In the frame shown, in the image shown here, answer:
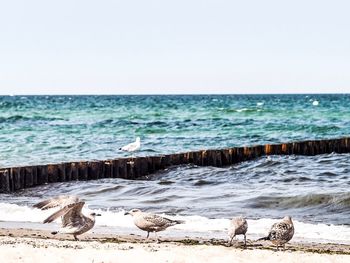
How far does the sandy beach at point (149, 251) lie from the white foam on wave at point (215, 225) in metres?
1.47

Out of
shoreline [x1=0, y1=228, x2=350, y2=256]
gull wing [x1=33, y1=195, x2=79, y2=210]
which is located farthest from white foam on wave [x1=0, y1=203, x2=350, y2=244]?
gull wing [x1=33, y1=195, x2=79, y2=210]

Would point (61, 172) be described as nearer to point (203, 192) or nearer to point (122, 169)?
point (122, 169)

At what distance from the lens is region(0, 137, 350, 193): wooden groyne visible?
20.3 meters

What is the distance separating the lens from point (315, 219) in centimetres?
1589

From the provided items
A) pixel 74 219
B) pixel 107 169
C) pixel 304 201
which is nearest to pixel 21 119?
pixel 107 169

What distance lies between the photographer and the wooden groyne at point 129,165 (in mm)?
20319

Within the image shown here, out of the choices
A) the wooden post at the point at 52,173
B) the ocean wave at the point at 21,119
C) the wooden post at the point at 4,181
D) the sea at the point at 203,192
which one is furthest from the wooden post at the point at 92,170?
the ocean wave at the point at 21,119

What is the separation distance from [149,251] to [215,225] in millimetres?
4159

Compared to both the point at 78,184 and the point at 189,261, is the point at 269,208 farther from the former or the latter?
the point at 189,261

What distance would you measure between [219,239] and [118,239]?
152 cm

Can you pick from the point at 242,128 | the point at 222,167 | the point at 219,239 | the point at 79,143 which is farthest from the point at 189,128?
the point at 219,239

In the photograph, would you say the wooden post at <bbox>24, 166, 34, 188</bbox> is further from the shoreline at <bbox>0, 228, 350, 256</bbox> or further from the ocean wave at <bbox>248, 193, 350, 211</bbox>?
the shoreline at <bbox>0, 228, 350, 256</bbox>

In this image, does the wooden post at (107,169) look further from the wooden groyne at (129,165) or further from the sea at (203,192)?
the sea at (203,192)

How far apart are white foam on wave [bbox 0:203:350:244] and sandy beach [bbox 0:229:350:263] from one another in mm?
1470
